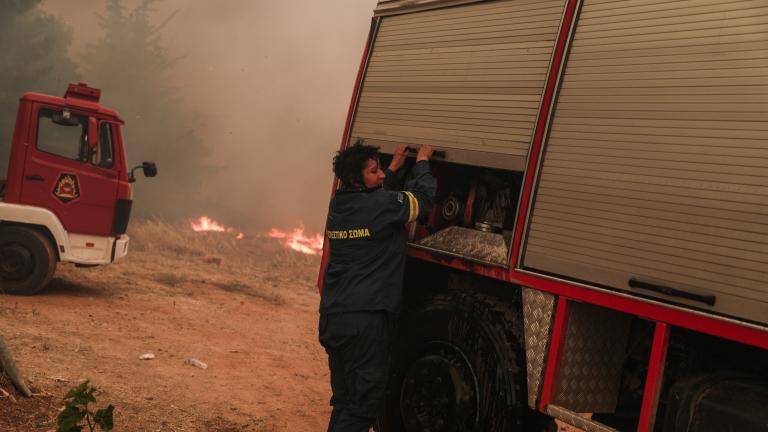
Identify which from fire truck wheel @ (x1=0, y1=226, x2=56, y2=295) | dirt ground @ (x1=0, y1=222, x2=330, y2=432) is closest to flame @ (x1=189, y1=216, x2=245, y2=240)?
dirt ground @ (x1=0, y1=222, x2=330, y2=432)

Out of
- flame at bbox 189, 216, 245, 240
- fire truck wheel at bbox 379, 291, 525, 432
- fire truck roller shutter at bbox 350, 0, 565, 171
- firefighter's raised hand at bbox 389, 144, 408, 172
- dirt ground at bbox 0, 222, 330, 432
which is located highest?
fire truck roller shutter at bbox 350, 0, 565, 171

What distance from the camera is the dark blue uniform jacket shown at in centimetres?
414

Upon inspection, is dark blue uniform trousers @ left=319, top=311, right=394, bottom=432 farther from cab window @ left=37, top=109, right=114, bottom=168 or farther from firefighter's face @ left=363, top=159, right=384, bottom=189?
cab window @ left=37, top=109, right=114, bottom=168

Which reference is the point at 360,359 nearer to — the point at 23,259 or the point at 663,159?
the point at 663,159

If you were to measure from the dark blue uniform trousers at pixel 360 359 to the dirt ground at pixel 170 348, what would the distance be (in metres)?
1.68

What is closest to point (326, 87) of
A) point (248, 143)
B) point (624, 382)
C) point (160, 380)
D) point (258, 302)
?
point (248, 143)

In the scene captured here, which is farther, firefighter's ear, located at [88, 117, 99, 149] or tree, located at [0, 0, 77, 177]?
tree, located at [0, 0, 77, 177]

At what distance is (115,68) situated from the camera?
27.3 meters

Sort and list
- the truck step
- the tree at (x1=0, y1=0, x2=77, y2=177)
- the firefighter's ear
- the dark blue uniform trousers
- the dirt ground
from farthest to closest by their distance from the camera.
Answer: the tree at (x1=0, y1=0, x2=77, y2=177)
the firefighter's ear
the dirt ground
the dark blue uniform trousers
the truck step

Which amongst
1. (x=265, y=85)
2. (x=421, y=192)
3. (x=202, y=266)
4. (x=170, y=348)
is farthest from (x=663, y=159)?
(x=265, y=85)

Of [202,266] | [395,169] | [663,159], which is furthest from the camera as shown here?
[202,266]

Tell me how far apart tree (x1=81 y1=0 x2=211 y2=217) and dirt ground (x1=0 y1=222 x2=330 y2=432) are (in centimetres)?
1245

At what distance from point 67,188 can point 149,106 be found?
1847 cm

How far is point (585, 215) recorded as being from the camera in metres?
3.45
